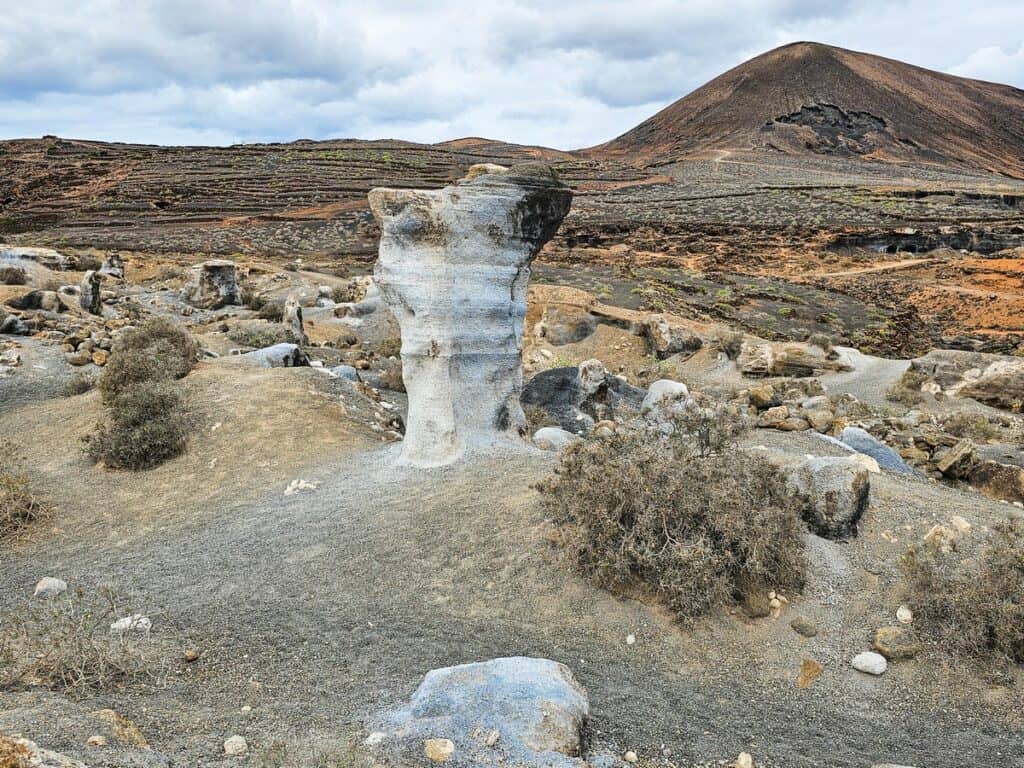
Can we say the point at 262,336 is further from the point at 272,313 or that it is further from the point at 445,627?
the point at 445,627

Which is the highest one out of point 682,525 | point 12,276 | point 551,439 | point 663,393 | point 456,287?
point 456,287

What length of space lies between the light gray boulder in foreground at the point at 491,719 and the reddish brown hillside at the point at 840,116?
194ft

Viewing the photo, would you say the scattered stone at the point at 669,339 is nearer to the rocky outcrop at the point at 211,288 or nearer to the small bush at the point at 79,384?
the rocky outcrop at the point at 211,288

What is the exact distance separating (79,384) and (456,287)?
579 cm

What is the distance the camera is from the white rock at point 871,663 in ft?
13.3

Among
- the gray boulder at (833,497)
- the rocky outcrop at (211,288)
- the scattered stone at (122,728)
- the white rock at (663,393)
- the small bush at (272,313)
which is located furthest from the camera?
the rocky outcrop at (211,288)

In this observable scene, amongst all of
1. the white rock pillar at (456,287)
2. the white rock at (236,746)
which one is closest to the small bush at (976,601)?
the white rock at (236,746)

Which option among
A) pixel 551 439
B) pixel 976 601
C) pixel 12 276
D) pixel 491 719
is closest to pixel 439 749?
pixel 491 719

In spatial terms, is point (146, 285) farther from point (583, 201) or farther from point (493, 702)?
point (583, 201)

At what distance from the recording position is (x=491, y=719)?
3.29 meters

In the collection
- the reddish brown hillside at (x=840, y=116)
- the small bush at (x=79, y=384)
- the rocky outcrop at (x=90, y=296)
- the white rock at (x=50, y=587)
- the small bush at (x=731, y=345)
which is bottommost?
the white rock at (x=50, y=587)

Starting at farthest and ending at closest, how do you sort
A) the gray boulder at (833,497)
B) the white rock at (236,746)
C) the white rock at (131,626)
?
the gray boulder at (833,497)
the white rock at (131,626)
the white rock at (236,746)

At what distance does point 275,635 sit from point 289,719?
3.46 ft

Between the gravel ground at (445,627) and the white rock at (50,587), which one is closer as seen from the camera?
the gravel ground at (445,627)
